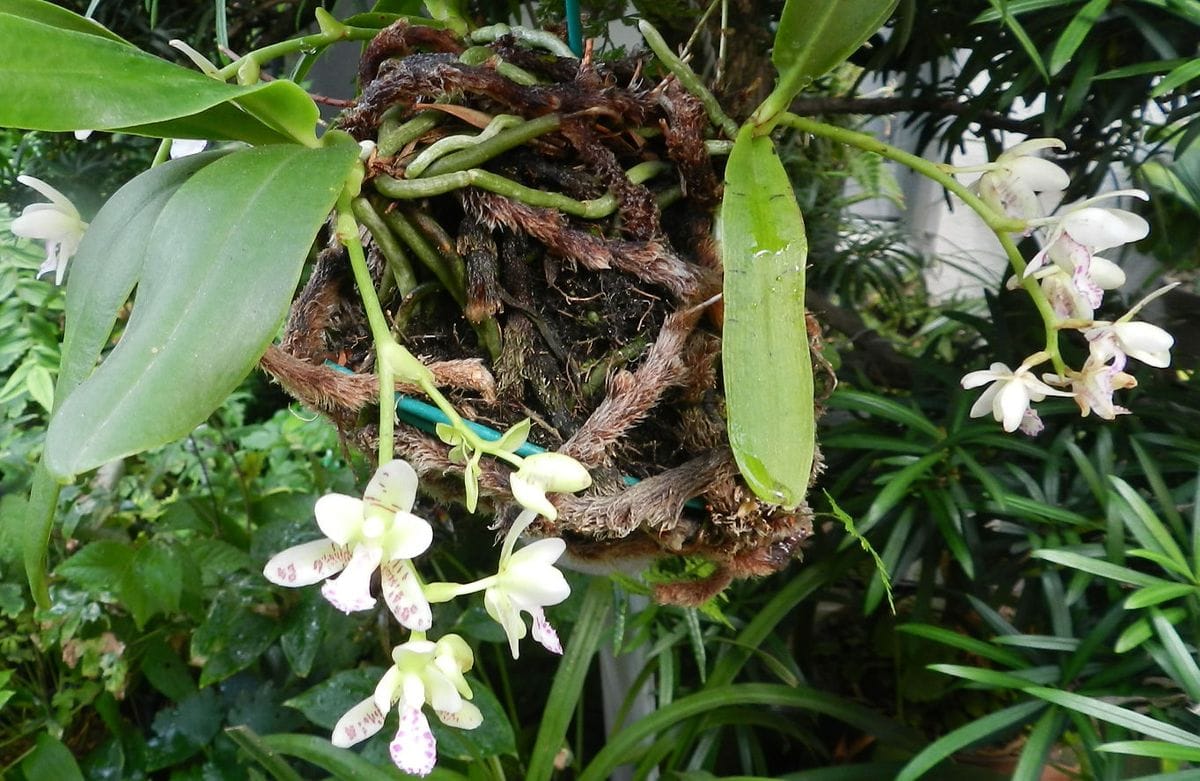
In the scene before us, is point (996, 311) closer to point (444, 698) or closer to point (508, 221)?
point (508, 221)

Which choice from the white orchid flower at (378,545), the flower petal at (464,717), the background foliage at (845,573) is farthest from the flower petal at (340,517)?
the background foliage at (845,573)

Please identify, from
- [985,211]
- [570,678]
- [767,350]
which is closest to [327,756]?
[570,678]

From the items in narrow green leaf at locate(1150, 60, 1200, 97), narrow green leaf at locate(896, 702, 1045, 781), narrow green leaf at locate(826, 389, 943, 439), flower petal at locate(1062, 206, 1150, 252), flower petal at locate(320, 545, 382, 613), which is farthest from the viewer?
narrow green leaf at locate(826, 389, 943, 439)

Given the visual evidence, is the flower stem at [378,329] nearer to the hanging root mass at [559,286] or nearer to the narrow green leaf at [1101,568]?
the hanging root mass at [559,286]

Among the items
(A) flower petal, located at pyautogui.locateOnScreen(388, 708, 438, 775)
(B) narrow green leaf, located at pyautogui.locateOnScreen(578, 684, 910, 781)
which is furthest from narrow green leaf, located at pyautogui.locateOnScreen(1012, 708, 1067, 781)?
(A) flower petal, located at pyautogui.locateOnScreen(388, 708, 438, 775)

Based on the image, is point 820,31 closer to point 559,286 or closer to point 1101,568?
point 559,286

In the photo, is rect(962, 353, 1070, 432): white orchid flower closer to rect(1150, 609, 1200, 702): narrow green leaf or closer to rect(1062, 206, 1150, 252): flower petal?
rect(1062, 206, 1150, 252): flower petal
